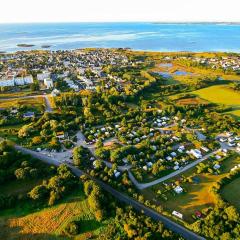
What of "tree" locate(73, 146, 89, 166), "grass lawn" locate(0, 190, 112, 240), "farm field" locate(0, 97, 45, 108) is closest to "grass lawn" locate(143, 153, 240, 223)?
"grass lawn" locate(0, 190, 112, 240)

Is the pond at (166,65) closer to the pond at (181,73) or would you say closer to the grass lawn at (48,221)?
the pond at (181,73)

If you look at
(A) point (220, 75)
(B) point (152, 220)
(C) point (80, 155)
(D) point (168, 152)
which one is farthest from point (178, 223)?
(A) point (220, 75)

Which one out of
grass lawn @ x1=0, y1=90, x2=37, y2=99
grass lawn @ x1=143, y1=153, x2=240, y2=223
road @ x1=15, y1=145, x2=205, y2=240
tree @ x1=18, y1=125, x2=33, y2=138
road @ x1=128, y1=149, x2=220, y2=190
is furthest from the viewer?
grass lawn @ x1=0, y1=90, x2=37, y2=99

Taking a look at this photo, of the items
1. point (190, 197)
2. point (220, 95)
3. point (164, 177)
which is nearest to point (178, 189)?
point (190, 197)

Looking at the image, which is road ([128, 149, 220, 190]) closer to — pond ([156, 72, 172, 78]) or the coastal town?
the coastal town

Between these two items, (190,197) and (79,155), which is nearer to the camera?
(190,197)

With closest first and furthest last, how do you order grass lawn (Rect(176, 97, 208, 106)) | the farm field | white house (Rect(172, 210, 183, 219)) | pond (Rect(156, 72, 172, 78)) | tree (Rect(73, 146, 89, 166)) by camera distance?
white house (Rect(172, 210, 183, 219))
tree (Rect(73, 146, 89, 166))
the farm field
grass lawn (Rect(176, 97, 208, 106))
pond (Rect(156, 72, 172, 78))

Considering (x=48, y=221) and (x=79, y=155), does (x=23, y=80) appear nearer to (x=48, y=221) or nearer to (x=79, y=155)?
(x=79, y=155)

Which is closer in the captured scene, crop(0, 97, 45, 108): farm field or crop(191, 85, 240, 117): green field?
crop(0, 97, 45, 108): farm field
